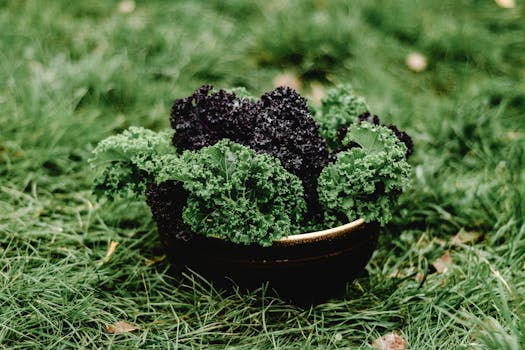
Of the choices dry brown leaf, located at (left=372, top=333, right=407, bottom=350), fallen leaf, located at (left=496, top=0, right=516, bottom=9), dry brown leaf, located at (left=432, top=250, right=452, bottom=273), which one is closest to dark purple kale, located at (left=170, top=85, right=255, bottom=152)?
dry brown leaf, located at (left=372, top=333, right=407, bottom=350)

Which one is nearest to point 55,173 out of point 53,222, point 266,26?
point 53,222

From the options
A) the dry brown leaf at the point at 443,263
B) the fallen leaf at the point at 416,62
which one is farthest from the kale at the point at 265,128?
the fallen leaf at the point at 416,62

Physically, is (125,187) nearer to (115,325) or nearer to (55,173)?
(115,325)

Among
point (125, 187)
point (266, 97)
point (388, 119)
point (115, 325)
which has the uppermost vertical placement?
point (266, 97)

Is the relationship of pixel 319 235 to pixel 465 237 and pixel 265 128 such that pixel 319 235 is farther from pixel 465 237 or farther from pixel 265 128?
pixel 465 237

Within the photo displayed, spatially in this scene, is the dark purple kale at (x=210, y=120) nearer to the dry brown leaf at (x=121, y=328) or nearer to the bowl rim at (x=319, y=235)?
the bowl rim at (x=319, y=235)

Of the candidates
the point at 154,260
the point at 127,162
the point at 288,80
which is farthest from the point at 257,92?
the point at 127,162

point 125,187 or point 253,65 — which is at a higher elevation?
point 125,187
